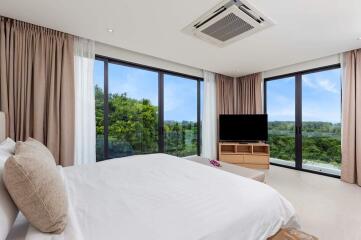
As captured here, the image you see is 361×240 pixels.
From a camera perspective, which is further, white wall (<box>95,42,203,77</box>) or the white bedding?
white wall (<box>95,42,203,77</box>)

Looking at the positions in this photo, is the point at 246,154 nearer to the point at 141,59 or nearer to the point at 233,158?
the point at 233,158

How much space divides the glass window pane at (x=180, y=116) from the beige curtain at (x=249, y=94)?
1.38 m

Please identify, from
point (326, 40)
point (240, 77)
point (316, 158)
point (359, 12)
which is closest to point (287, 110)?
point (316, 158)

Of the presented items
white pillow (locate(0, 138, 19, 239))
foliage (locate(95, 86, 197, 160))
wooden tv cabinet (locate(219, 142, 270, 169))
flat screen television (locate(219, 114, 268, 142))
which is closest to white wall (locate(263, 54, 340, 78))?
flat screen television (locate(219, 114, 268, 142))

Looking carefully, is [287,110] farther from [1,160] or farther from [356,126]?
[1,160]

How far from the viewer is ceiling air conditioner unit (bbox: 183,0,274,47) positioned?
198cm

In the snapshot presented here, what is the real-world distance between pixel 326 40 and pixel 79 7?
11.1 ft

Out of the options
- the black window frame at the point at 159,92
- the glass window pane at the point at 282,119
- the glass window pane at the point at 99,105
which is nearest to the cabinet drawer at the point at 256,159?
the glass window pane at the point at 282,119

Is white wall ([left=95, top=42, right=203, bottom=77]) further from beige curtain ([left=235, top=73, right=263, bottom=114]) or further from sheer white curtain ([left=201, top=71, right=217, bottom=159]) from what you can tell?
beige curtain ([left=235, top=73, right=263, bottom=114])

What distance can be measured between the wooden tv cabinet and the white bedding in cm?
286

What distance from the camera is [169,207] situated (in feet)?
3.41

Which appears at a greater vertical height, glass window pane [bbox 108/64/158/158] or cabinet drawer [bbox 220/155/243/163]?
glass window pane [bbox 108/64/158/158]

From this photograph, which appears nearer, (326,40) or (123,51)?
(326,40)

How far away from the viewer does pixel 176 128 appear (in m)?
4.23
